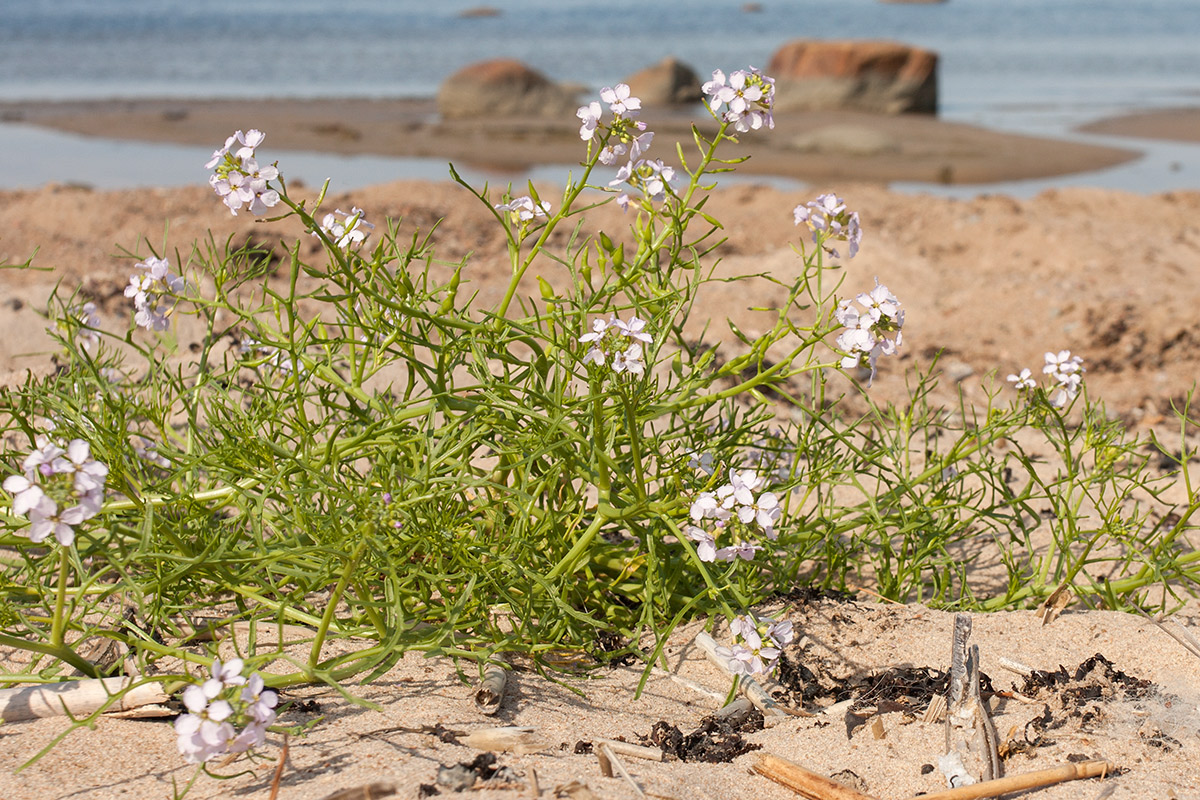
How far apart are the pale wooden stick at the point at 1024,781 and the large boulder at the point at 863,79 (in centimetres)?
1964

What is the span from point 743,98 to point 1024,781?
4.77 feet

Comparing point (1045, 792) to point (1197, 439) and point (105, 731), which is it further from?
point (1197, 439)

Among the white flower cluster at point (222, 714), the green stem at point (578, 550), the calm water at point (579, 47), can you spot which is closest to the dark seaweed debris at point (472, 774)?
the white flower cluster at point (222, 714)

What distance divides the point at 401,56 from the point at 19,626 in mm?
35163

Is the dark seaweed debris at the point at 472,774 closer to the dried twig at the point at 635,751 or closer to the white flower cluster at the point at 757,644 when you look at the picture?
the dried twig at the point at 635,751

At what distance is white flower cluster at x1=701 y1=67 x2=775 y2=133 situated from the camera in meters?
2.21

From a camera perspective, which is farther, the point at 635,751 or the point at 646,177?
the point at 646,177

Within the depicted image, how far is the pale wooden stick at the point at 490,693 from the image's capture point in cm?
222

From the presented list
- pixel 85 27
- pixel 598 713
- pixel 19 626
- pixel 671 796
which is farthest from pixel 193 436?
pixel 85 27

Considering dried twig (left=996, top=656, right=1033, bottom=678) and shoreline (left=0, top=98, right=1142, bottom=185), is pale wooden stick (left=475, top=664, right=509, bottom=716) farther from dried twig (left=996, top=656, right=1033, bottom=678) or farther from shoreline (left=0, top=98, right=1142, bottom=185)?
shoreline (left=0, top=98, right=1142, bottom=185)

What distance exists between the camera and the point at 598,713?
2281 millimetres

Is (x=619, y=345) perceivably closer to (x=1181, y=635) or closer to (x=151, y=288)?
(x=151, y=288)

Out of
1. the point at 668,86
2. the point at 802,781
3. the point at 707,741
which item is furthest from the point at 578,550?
the point at 668,86

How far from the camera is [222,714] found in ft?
5.26
